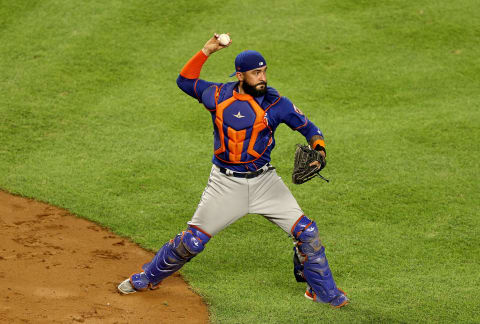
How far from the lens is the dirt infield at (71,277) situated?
597cm

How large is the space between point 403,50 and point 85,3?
6.37m

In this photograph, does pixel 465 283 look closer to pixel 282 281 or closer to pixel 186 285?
pixel 282 281

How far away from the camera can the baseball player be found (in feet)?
20.1

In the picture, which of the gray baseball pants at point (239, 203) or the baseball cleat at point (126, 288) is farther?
the baseball cleat at point (126, 288)

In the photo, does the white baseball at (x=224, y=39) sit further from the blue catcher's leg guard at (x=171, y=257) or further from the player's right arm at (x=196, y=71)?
the blue catcher's leg guard at (x=171, y=257)

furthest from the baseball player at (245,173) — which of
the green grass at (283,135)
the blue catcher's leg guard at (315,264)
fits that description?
the green grass at (283,135)

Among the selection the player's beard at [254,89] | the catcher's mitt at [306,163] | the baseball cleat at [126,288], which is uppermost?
the player's beard at [254,89]

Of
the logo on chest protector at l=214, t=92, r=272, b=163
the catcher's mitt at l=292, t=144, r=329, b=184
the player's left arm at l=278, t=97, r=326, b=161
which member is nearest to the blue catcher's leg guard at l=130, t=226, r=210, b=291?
the logo on chest protector at l=214, t=92, r=272, b=163

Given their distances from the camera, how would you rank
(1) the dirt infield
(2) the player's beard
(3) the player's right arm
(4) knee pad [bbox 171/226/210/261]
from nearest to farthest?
(1) the dirt infield < (2) the player's beard < (4) knee pad [bbox 171/226/210/261] < (3) the player's right arm

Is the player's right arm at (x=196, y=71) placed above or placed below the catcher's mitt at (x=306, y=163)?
above

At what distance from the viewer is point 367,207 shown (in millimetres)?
8539

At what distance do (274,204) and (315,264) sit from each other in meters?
0.68

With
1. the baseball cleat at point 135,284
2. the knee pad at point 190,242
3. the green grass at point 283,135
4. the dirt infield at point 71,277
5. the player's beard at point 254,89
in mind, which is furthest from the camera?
the green grass at point 283,135

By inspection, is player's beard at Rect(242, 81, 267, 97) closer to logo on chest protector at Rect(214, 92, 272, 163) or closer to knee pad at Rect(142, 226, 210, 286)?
logo on chest protector at Rect(214, 92, 272, 163)
